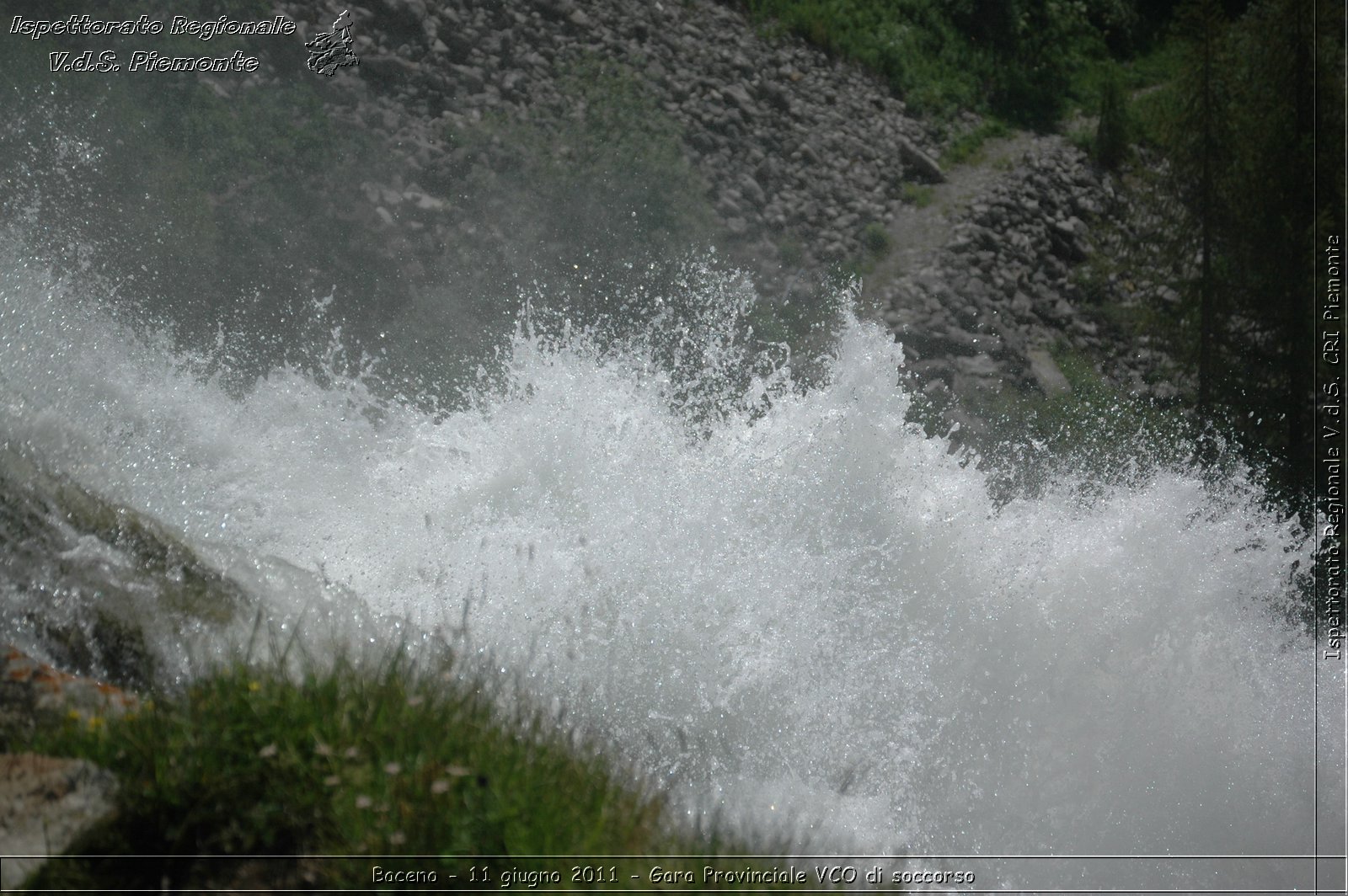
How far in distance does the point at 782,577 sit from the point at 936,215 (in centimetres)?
416

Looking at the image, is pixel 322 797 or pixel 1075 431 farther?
pixel 1075 431

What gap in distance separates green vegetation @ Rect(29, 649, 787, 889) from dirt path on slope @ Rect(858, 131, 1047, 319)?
15.8 feet

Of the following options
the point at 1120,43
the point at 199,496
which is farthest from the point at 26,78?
the point at 1120,43

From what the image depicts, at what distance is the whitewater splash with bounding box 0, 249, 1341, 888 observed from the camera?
3.76 m

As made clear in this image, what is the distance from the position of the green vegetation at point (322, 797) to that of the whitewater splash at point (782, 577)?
1073 millimetres

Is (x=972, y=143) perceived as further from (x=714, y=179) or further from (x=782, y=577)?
(x=782, y=577)

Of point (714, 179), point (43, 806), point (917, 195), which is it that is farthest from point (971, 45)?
point (43, 806)

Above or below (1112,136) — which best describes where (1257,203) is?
below

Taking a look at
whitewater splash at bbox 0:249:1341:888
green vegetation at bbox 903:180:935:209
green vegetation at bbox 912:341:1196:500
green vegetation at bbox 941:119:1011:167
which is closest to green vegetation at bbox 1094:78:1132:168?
green vegetation at bbox 941:119:1011:167

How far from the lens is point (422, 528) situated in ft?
13.9

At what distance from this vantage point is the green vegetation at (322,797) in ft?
7.00

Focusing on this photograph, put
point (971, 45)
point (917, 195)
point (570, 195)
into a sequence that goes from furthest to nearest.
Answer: point (971, 45)
point (917, 195)
point (570, 195)

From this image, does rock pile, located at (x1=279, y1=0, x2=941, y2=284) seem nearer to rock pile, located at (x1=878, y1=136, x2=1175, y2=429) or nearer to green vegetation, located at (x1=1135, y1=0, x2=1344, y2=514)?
rock pile, located at (x1=878, y1=136, x2=1175, y2=429)

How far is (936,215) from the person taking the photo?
294 inches
